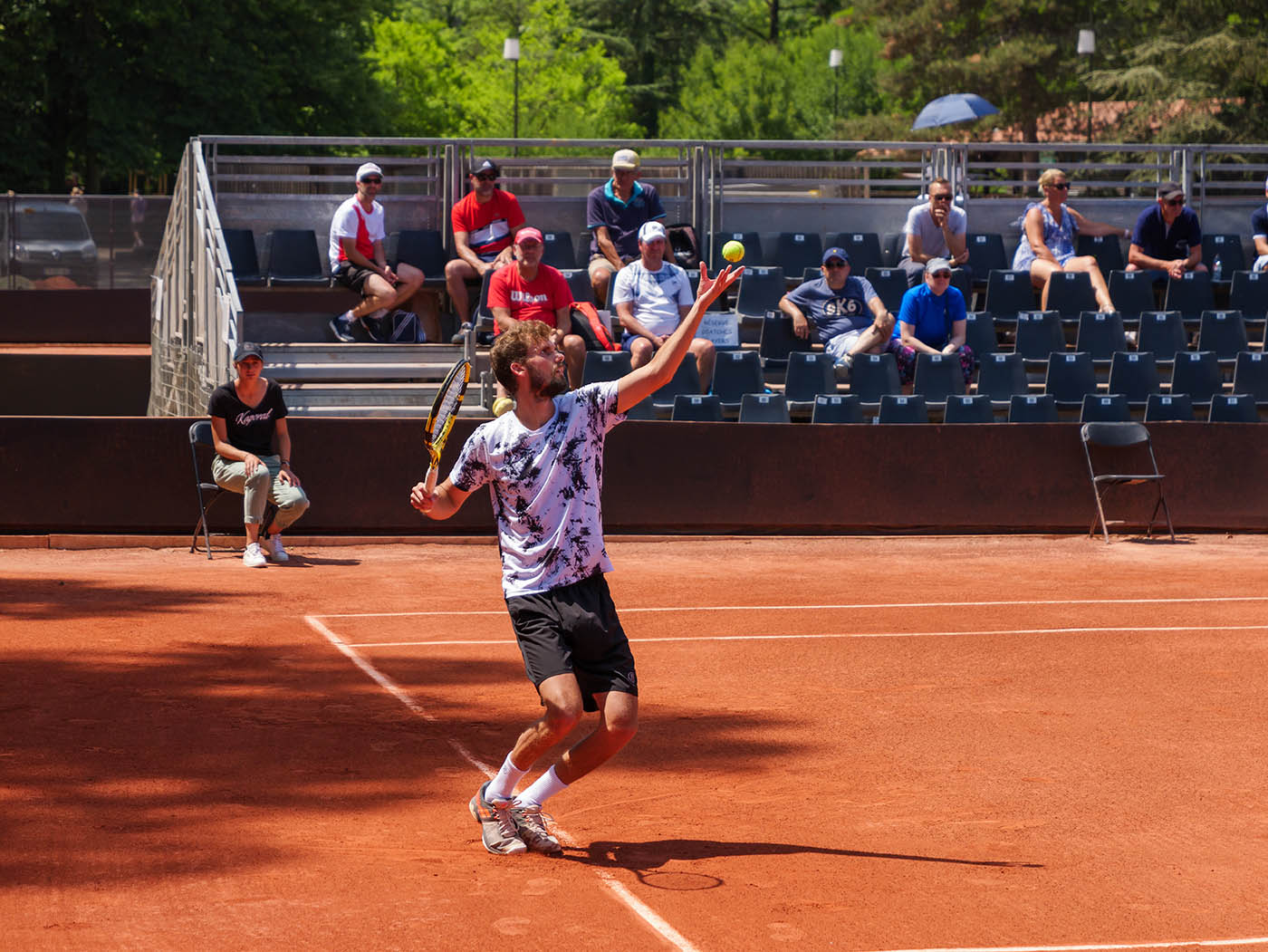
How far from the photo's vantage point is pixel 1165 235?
17.9 meters

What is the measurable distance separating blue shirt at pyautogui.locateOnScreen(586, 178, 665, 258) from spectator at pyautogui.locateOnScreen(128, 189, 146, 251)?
43.9 ft

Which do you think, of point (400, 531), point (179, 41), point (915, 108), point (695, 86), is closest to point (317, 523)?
point (400, 531)

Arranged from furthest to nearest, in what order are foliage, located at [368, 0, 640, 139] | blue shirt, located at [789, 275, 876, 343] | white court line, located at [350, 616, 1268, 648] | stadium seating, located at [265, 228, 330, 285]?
foliage, located at [368, 0, 640, 139] < stadium seating, located at [265, 228, 330, 285] < blue shirt, located at [789, 275, 876, 343] < white court line, located at [350, 616, 1268, 648]

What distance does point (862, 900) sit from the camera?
5.67 m

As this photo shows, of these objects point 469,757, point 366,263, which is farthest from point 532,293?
point 469,757

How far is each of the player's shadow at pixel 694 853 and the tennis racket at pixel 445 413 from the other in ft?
5.14

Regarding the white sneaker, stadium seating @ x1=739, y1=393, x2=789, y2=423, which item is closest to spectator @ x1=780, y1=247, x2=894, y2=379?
stadium seating @ x1=739, y1=393, x2=789, y2=423

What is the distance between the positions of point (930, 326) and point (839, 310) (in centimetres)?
96

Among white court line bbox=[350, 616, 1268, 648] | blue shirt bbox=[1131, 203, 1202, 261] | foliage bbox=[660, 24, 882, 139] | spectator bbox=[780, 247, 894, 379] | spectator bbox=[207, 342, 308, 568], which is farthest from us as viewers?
foliage bbox=[660, 24, 882, 139]

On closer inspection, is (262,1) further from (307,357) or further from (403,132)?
(307,357)

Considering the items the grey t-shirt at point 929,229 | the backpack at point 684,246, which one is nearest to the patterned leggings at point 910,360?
the grey t-shirt at point 929,229

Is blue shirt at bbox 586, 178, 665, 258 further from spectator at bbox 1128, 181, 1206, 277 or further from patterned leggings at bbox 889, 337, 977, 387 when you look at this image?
spectator at bbox 1128, 181, 1206, 277

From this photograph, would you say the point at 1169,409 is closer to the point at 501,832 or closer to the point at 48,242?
the point at 501,832

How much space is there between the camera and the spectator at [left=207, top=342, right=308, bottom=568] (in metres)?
13.4
